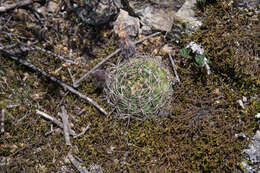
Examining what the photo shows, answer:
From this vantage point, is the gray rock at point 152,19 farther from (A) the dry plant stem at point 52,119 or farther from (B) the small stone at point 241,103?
(A) the dry plant stem at point 52,119

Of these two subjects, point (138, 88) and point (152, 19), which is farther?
point (152, 19)

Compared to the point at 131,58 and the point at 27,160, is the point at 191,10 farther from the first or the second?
the point at 27,160

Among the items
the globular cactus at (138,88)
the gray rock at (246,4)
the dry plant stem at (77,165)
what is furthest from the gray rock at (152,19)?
the dry plant stem at (77,165)

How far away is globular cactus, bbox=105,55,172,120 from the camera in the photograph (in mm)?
3221

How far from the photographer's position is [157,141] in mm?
3488

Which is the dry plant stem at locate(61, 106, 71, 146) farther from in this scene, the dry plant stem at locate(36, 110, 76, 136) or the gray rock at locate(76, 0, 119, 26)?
the gray rock at locate(76, 0, 119, 26)

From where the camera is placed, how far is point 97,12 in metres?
3.47

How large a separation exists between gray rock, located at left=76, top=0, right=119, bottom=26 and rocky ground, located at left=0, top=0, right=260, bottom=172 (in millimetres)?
16

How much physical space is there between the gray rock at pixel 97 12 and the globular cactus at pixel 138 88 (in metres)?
0.80

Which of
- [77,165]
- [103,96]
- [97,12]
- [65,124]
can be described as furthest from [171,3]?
[77,165]

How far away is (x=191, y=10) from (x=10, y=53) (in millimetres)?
3108

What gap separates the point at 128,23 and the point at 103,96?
4.30ft

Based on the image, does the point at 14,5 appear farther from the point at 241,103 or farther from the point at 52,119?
the point at 241,103

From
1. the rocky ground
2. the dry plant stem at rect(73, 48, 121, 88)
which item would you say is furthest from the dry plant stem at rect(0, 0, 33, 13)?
the dry plant stem at rect(73, 48, 121, 88)
